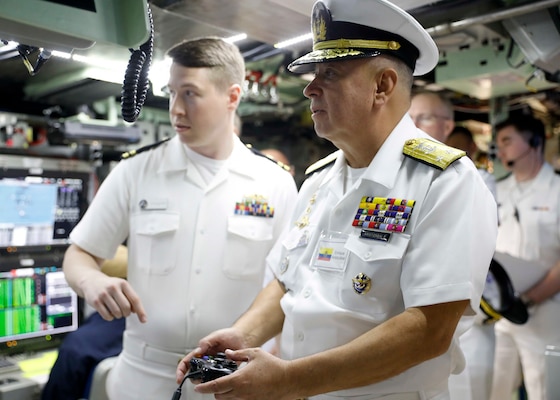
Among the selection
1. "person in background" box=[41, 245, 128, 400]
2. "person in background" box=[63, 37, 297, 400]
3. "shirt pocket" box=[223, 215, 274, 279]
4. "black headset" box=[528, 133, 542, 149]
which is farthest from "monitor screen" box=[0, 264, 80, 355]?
"black headset" box=[528, 133, 542, 149]

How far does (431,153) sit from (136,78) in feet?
2.65

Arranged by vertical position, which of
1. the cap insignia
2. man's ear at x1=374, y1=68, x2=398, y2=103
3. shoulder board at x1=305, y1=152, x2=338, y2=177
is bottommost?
shoulder board at x1=305, y1=152, x2=338, y2=177

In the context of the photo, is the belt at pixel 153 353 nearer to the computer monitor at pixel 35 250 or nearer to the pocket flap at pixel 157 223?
the pocket flap at pixel 157 223

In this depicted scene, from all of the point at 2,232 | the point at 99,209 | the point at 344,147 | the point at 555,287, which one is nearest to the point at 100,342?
the point at 2,232

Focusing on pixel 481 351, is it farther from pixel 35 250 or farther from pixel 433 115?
pixel 35 250

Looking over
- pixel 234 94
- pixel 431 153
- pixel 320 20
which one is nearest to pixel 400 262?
pixel 431 153

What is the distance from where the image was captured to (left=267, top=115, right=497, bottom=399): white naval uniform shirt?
1300 mm

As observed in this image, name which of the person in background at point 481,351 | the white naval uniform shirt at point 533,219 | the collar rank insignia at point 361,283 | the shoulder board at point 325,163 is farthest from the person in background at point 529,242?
the collar rank insignia at point 361,283

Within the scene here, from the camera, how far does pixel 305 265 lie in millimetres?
1589

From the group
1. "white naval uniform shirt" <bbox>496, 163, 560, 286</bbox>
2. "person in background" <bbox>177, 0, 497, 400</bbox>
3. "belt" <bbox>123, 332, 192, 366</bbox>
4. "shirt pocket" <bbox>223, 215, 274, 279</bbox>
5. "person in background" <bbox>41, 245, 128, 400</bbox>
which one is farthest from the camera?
"white naval uniform shirt" <bbox>496, 163, 560, 286</bbox>

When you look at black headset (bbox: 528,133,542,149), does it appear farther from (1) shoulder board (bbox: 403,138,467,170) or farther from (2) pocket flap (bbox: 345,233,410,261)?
(2) pocket flap (bbox: 345,233,410,261)

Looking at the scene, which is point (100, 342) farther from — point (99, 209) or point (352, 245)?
point (352, 245)

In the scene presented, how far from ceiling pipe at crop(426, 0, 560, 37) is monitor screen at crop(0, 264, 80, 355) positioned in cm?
323

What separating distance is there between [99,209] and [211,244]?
1.56 feet
